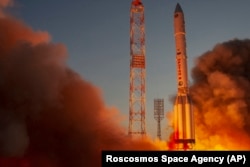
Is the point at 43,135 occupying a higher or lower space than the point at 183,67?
lower

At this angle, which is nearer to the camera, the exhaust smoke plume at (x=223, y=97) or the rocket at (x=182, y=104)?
the rocket at (x=182, y=104)

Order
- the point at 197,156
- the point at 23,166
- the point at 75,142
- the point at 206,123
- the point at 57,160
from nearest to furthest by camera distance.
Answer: the point at 197,156 → the point at 23,166 → the point at 57,160 → the point at 75,142 → the point at 206,123

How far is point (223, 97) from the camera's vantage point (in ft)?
112

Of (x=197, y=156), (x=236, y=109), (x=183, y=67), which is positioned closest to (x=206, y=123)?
(x=236, y=109)

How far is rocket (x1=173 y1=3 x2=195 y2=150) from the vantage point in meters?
30.8

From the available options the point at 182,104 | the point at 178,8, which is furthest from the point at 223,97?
the point at 178,8

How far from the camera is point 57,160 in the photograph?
30.3 metres

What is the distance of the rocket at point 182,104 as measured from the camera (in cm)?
3081

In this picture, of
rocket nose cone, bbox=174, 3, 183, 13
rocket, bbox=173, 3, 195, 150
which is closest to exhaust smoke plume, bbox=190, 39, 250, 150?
rocket, bbox=173, 3, 195, 150

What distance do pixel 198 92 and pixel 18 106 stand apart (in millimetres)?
16475

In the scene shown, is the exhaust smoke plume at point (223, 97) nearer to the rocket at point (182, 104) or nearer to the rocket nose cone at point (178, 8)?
the rocket at point (182, 104)

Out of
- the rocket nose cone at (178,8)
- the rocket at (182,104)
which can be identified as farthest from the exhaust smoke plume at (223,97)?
the rocket nose cone at (178,8)

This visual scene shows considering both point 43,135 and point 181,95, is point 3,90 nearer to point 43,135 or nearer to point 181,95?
point 43,135

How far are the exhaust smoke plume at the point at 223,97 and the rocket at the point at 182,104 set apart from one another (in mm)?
3458
